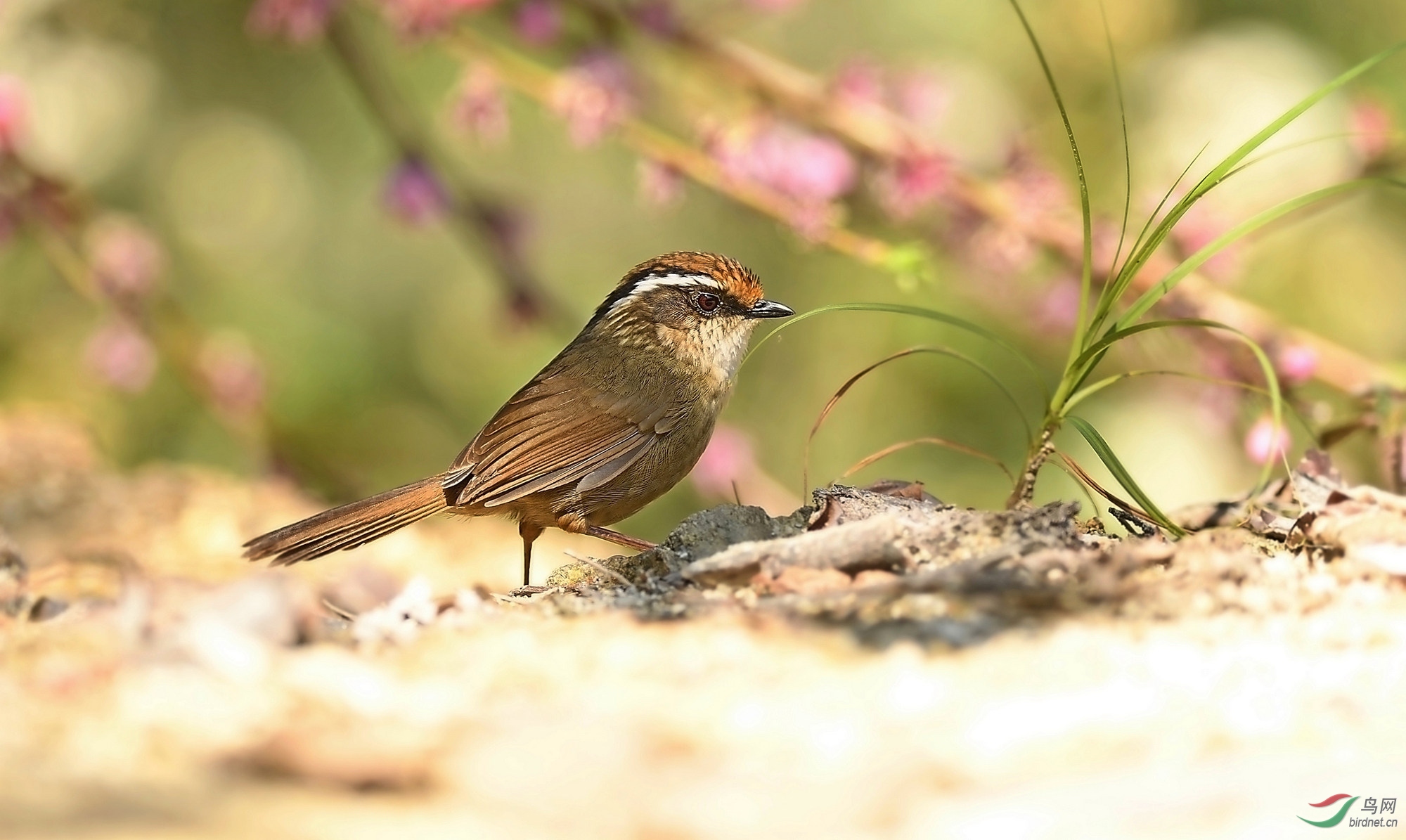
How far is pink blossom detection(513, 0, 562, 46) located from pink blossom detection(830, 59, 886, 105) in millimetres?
962

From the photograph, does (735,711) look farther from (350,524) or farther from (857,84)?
(857,84)

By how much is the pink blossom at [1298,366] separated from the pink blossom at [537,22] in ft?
8.38

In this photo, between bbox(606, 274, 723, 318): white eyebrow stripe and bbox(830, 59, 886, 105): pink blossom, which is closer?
bbox(606, 274, 723, 318): white eyebrow stripe

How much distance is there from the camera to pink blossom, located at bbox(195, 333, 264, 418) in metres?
5.25

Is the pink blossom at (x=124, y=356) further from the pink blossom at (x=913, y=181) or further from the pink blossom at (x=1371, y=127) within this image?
the pink blossom at (x=1371, y=127)

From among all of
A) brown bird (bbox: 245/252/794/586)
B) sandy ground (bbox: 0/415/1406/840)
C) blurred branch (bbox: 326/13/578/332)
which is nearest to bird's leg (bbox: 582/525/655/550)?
brown bird (bbox: 245/252/794/586)

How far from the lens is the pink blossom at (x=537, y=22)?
466 centimetres

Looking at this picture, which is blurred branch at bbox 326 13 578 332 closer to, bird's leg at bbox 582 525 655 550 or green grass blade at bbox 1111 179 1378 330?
bird's leg at bbox 582 525 655 550

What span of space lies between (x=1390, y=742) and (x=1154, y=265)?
2.68 meters

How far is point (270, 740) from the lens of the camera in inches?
68.0

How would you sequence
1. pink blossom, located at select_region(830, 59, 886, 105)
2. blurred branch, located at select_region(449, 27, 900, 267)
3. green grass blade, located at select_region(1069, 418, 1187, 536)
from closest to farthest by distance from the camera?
green grass blade, located at select_region(1069, 418, 1187, 536) < blurred branch, located at select_region(449, 27, 900, 267) < pink blossom, located at select_region(830, 59, 886, 105)

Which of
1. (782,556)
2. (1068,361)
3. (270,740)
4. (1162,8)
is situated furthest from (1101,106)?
(270,740)

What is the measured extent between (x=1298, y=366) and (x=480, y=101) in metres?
2.64
